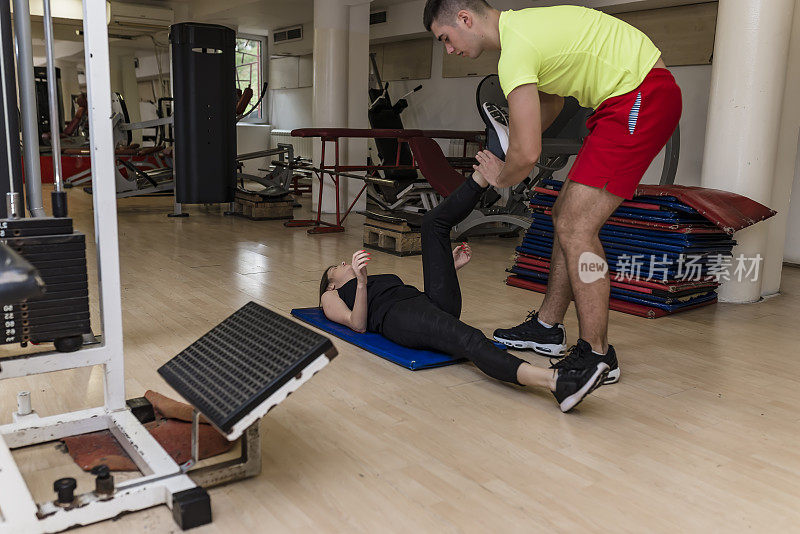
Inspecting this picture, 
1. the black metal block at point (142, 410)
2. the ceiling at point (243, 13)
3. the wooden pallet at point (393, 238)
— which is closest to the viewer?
the black metal block at point (142, 410)

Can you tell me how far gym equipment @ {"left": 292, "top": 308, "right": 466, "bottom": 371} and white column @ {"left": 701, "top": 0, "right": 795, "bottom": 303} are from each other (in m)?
2.26

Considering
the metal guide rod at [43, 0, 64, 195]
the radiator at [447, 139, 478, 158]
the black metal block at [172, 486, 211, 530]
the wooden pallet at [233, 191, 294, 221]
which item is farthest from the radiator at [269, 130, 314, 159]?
the black metal block at [172, 486, 211, 530]

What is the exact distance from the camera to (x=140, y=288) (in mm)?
4008

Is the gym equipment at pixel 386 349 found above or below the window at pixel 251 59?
below

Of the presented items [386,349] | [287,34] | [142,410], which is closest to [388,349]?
[386,349]

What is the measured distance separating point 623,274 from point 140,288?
2750 millimetres

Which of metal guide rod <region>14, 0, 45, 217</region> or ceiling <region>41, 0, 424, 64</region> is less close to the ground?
ceiling <region>41, 0, 424, 64</region>

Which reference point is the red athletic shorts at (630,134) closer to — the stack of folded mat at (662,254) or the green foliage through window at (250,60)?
the stack of folded mat at (662,254)

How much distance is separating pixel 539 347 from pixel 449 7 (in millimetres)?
1429

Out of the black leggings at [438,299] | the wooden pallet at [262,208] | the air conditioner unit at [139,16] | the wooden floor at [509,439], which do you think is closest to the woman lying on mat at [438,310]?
the black leggings at [438,299]

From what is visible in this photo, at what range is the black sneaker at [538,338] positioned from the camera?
117 inches

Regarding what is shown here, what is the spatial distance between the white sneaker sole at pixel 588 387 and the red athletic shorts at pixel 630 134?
665 mm

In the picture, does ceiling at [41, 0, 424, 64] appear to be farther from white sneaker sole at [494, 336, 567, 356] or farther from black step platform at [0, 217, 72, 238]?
black step platform at [0, 217, 72, 238]

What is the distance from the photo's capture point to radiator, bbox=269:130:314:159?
12.7 m
